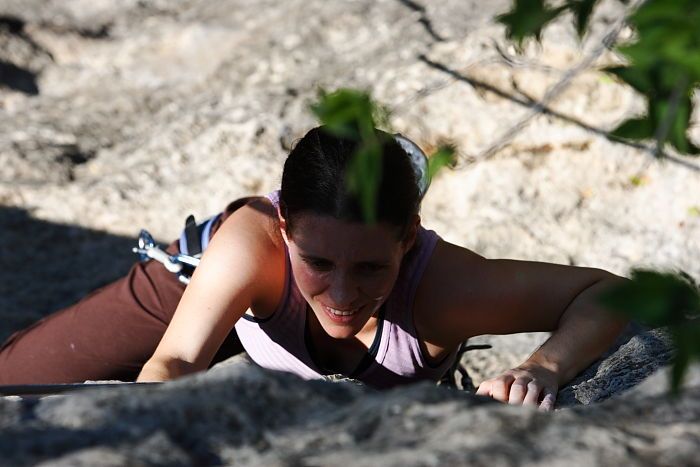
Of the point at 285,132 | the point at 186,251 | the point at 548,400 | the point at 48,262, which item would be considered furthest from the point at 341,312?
the point at 48,262

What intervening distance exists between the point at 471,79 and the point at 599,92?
0.44 metres

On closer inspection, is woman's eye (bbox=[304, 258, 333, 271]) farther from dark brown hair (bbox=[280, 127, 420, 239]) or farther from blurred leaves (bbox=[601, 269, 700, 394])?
blurred leaves (bbox=[601, 269, 700, 394])

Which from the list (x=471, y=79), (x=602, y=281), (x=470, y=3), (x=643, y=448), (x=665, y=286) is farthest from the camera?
(x=470, y=3)

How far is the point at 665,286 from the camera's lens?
83 centimetres

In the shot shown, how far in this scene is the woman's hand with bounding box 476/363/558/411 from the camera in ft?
5.91

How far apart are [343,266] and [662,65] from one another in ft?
3.80

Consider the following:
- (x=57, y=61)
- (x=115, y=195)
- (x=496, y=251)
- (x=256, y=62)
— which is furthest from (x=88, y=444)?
(x=57, y=61)

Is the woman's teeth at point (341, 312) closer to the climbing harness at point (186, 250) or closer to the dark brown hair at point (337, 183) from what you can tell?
the dark brown hair at point (337, 183)

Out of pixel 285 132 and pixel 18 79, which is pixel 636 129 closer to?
pixel 285 132

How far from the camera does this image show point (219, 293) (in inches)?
85.8

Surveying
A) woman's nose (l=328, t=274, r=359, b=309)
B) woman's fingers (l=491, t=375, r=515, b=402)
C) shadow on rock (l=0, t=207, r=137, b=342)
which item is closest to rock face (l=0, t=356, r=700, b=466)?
woman's fingers (l=491, t=375, r=515, b=402)

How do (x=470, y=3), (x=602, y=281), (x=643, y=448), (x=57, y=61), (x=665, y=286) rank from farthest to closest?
(x=57, y=61), (x=470, y=3), (x=602, y=281), (x=643, y=448), (x=665, y=286)

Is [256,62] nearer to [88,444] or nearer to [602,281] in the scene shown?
[602,281]

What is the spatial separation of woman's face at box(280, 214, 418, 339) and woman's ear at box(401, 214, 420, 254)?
0.04 ft
